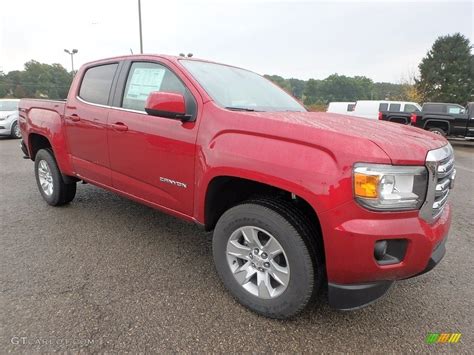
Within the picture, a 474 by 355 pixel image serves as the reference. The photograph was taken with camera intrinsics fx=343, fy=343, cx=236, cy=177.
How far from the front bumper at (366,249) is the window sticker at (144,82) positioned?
1.93 meters

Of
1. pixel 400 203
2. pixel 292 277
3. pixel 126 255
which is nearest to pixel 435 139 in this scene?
pixel 400 203

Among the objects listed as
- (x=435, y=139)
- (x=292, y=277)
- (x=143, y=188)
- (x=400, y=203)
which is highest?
(x=435, y=139)

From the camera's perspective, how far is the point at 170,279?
2.76 meters

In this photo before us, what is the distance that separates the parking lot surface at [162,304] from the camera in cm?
209

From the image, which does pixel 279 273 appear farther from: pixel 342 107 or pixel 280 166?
pixel 342 107

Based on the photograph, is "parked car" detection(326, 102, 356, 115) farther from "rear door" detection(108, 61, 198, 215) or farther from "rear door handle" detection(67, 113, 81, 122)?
"rear door" detection(108, 61, 198, 215)

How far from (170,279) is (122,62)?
7.05 feet

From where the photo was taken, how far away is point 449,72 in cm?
3694

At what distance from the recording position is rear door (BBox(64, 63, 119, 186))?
3418mm

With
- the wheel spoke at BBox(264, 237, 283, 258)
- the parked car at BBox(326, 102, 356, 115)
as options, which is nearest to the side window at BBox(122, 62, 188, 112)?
the wheel spoke at BBox(264, 237, 283, 258)

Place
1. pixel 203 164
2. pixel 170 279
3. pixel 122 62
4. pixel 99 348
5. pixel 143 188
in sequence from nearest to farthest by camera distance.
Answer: pixel 99 348 < pixel 203 164 < pixel 170 279 < pixel 143 188 < pixel 122 62

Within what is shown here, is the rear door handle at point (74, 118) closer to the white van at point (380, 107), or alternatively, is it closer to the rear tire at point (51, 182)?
the rear tire at point (51, 182)

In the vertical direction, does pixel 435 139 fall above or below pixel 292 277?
above

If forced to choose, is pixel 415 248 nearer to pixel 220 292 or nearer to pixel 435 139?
pixel 435 139
